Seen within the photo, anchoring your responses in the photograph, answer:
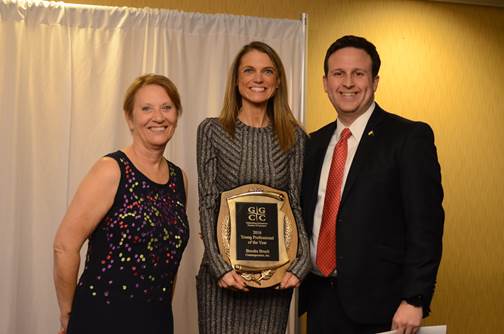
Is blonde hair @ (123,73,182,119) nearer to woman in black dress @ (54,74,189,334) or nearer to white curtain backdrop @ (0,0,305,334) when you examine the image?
woman in black dress @ (54,74,189,334)

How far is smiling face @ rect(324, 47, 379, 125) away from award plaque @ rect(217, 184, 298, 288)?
49 cm

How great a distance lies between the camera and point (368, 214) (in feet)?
9.25

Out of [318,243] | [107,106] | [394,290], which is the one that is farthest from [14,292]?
[394,290]

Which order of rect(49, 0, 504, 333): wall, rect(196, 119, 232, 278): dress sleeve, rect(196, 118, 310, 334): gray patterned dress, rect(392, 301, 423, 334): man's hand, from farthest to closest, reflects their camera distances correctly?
rect(49, 0, 504, 333): wall
rect(196, 118, 310, 334): gray patterned dress
rect(196, 119, 232, 278): dress sleeve
rect(392, 301, 423, 334): man's hand

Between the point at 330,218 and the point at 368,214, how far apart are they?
0.57 ft

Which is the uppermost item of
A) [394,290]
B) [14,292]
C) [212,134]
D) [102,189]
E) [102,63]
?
[102,63]

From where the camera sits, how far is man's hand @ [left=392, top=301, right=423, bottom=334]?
2.69 m

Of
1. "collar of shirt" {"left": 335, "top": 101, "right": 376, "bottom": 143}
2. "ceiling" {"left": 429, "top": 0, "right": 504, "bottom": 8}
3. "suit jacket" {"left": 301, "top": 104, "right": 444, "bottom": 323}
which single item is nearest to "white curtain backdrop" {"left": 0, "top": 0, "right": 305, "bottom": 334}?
"collar of shirt" {"left": 335, "top": 101, "right": 376, "bottom": 143}

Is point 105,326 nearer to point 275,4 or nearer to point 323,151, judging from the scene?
point 323,151

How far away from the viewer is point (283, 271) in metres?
2.87

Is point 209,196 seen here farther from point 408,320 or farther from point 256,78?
point 408,320

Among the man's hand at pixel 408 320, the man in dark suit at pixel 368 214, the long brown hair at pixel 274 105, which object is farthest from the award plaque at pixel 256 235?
the man's hand at pixel 408 320

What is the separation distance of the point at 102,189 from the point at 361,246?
3.48ft

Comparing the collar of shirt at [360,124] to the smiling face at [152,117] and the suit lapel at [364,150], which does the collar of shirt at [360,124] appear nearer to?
the suit lapel at [364,150]
